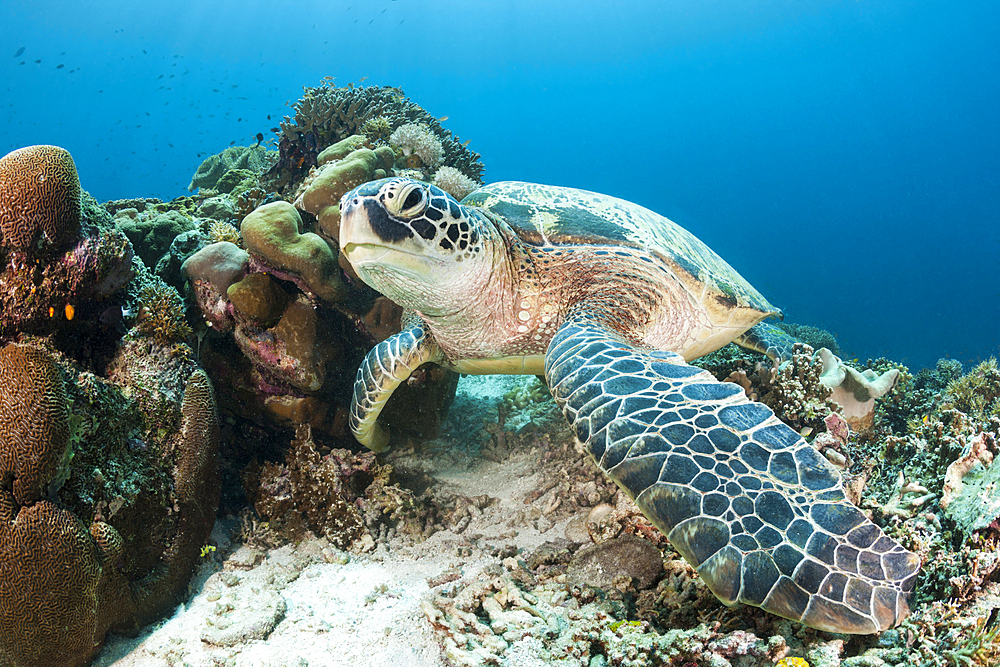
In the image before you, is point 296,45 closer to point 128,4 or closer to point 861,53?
point 128,4

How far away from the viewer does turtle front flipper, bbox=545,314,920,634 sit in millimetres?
1396

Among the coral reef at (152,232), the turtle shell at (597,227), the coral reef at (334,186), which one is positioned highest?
the turtle shell at (597,227)

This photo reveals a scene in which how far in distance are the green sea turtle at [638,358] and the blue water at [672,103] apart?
49.1 m

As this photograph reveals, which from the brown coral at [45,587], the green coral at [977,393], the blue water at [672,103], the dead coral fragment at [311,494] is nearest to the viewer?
the brown coral at [45,587]

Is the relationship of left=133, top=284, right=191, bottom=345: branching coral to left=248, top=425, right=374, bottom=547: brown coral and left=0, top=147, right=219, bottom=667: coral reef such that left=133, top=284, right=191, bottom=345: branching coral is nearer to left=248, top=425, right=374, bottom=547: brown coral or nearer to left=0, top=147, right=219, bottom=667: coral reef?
left=0, top=147, right=219, bottom=667: coral reef

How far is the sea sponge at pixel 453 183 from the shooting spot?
4.19m

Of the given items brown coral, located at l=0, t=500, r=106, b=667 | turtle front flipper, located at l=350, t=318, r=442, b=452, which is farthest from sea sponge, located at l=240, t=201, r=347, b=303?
brown coral, located at l=0, t=500, r=106, b=667

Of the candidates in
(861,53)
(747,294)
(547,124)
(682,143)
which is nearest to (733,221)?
(682,143)

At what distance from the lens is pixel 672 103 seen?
97.1 meters

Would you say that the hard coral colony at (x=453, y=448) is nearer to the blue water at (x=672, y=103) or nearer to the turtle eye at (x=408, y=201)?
the turtle eye at (x=408, y=201)

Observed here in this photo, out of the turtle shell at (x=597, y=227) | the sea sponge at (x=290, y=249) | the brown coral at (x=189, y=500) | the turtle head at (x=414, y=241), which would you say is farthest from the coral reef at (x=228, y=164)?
the brown coral at (x=189, y=500)

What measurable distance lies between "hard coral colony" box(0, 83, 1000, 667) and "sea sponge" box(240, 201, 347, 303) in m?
0.02

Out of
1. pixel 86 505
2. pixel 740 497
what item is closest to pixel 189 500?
pixel 86 505

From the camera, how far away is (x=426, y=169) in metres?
4.52
